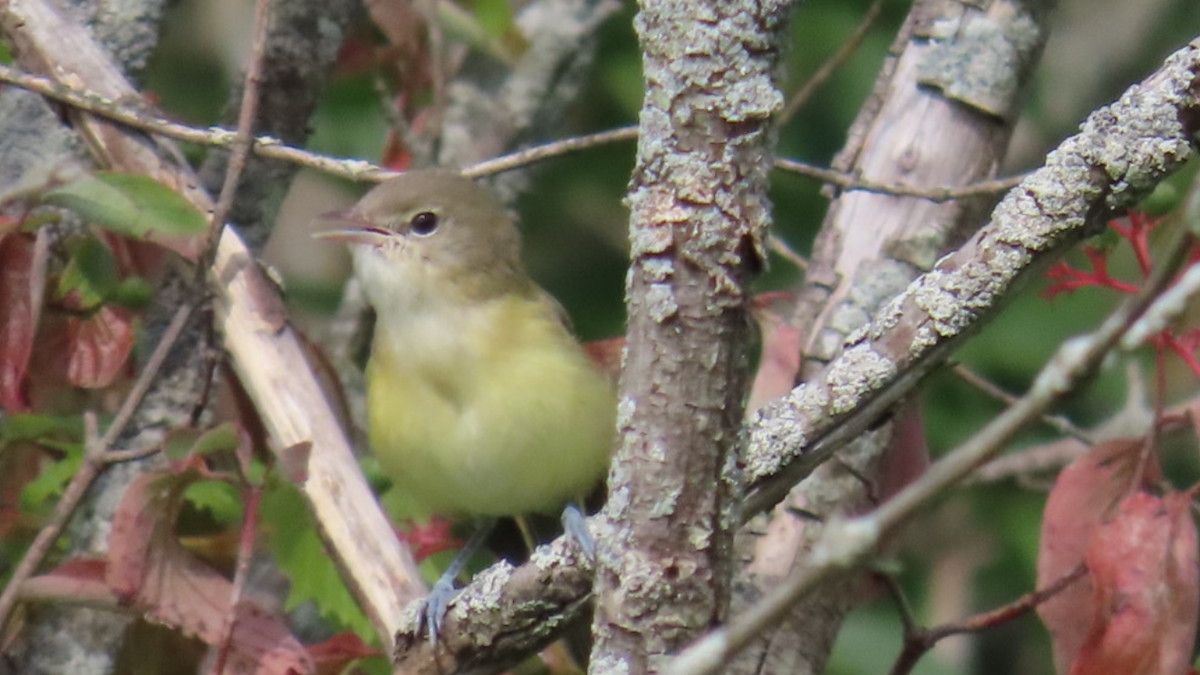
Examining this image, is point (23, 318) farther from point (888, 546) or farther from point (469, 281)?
point (888, 546)

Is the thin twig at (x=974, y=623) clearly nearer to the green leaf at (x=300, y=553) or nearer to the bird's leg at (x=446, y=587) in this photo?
the bird's leg at (x=446, y=587)

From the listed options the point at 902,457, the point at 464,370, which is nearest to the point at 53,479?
the point at 464,370

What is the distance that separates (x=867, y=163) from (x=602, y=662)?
155cm

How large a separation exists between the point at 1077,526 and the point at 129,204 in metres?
1.45

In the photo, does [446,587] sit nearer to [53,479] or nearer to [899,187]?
[53,479]

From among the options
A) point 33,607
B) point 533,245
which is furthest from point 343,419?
point 533,245

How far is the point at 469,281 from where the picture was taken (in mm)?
3332

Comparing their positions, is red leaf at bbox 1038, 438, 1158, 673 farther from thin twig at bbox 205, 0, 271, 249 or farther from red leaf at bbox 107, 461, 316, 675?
thin twig at bbox 205, 0, 271, 249

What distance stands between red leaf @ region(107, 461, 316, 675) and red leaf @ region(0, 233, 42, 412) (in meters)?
0.32

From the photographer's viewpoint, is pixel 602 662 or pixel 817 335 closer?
pixel 602 662

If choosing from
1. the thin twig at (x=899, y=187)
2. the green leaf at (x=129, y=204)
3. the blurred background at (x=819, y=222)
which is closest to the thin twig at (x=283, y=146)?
the thin twig at (x=899, y=187)

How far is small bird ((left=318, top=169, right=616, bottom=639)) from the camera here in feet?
10.3

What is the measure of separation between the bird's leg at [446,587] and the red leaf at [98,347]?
0.69 metres

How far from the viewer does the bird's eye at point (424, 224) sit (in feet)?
10.9
